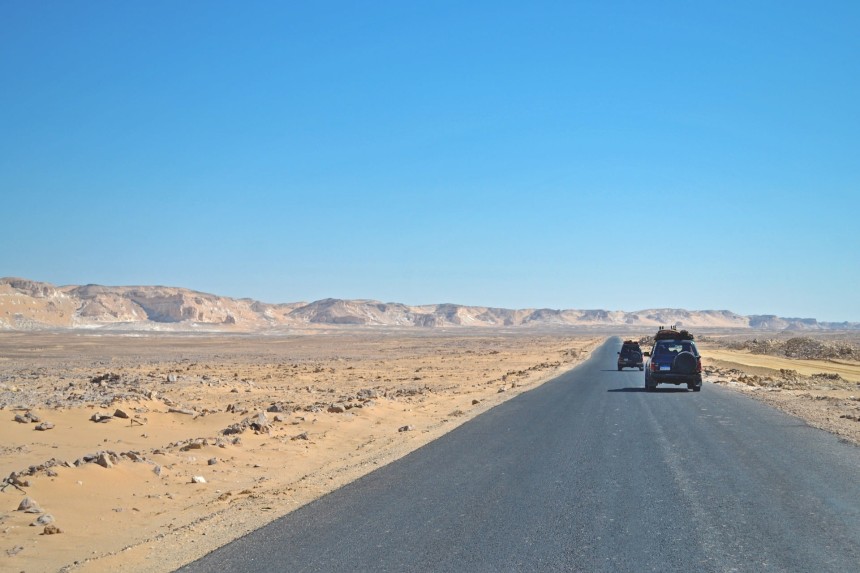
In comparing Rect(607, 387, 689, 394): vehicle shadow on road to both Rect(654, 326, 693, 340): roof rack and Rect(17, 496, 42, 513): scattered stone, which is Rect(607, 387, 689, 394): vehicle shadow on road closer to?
Rect(654, 326, 693, 340): roof rack

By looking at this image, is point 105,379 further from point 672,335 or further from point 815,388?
point 815,388

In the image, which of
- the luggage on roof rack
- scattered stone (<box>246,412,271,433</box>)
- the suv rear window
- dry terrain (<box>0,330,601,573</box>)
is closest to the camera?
dry terrain (<box>0,330,601,573</box>)

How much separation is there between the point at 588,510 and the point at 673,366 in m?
21.3

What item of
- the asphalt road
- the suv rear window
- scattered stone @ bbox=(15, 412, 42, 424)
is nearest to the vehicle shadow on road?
the suv rear window

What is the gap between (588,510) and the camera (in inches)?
365

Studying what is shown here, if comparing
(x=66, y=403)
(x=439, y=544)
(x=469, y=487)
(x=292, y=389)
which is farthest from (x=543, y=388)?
(x=439, y=544)

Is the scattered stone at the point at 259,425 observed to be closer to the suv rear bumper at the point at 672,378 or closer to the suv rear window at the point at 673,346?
the suv rear bumper at the point at 672,378

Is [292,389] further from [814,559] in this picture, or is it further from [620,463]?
[814,559]

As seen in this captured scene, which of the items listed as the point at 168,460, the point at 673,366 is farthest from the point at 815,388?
the point at 168,460

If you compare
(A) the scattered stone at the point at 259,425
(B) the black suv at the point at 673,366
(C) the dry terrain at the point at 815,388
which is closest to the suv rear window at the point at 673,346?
(B) the black suv at the point at 673,366

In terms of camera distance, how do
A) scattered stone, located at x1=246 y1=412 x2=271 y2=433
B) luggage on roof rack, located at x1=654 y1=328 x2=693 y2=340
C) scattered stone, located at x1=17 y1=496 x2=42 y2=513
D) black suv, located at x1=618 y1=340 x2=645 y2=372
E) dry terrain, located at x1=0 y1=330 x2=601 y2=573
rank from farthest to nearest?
black suv, located at x1=618 y1=340 x2=645 y2=372 < luggage on roof rack, located at x1=654 y1=328 x2=693 y2=340 < scattered stone, located at x1=246 y1=412 x2=271 y2=433 < scattered stone, located at x1=17 y1=496 x2=42 y2=513 < dry terrain, located at x1=0 y1=330 x2=601 y2=573

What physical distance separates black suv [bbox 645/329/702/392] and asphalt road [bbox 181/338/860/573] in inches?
481

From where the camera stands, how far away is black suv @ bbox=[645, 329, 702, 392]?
29031 millimetres

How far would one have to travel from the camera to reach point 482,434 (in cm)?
1691
